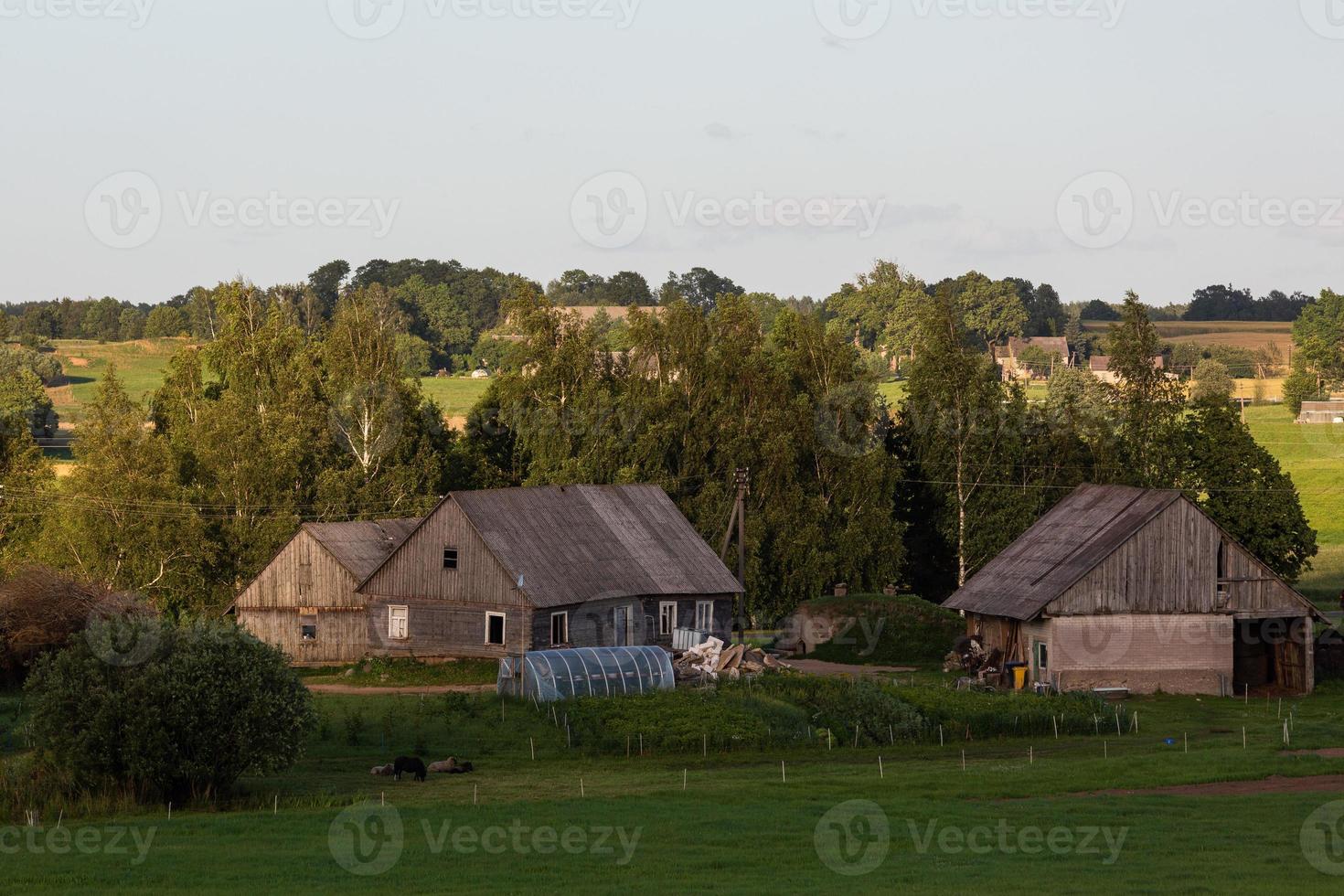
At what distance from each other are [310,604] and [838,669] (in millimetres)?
18942

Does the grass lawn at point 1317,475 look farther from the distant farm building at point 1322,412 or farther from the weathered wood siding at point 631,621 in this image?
the weathered wood siding at point 631,621

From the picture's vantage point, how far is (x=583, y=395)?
239 ft

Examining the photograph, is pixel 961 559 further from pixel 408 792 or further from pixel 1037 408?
pixel 408 792

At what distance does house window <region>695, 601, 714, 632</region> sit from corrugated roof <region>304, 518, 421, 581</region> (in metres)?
10.5

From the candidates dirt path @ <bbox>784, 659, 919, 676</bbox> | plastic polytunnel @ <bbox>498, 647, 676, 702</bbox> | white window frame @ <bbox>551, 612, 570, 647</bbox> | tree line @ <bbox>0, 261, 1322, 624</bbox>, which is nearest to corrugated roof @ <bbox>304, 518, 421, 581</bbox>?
white window frame @ <bbox>551, 612, 570, 647</bbox>

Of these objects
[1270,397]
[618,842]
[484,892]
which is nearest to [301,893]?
[484,892]

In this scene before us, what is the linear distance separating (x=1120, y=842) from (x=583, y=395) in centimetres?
4732

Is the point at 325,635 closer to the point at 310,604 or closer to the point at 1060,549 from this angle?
the point at 310,604

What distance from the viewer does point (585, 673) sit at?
150ft

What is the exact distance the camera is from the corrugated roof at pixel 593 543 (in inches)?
2119

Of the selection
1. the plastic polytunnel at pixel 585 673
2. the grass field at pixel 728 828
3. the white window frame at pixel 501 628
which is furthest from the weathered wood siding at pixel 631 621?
the grass field at pixel 728 828

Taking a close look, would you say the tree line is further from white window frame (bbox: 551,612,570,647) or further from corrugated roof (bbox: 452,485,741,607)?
white window frame (bbox: 551,612,570,647)

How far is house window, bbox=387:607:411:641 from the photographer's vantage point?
5556 centimetres

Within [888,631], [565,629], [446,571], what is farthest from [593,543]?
[888,631]
